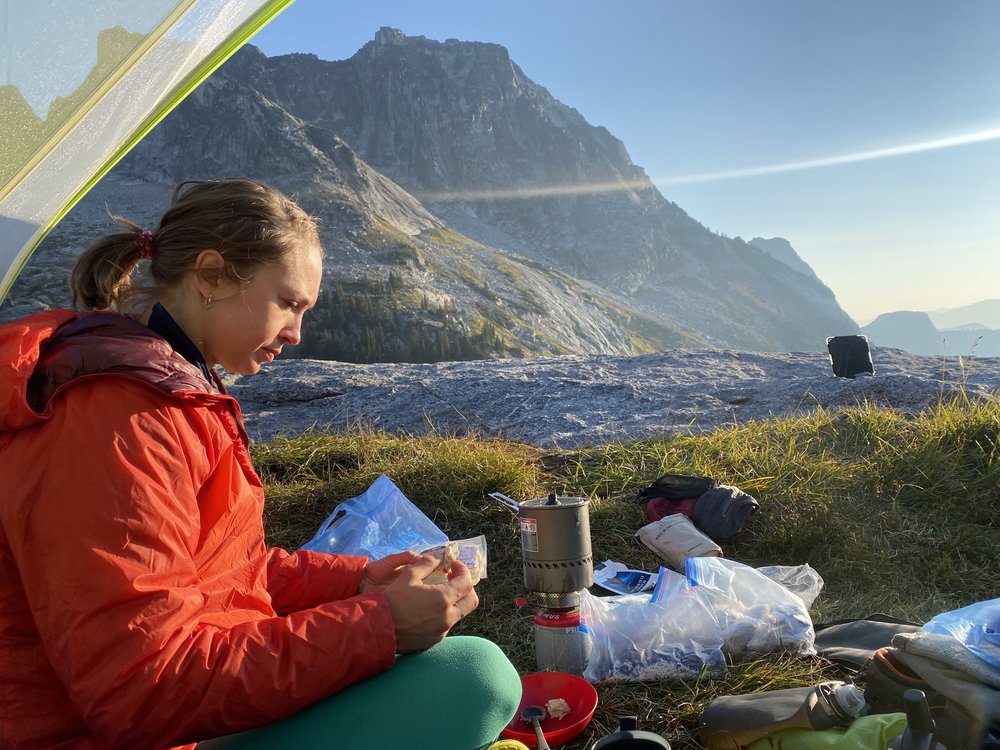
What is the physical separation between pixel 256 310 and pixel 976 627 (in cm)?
251

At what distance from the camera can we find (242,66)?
125375 millimetres

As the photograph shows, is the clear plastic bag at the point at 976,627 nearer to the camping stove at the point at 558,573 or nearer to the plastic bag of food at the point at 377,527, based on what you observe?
the camping stove at the point at 558,573

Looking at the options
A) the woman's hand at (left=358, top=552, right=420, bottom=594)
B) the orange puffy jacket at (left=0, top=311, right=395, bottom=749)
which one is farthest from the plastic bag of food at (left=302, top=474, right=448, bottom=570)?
the orange puffy jacket at (left=0, top=311, right=395, bottom=749)

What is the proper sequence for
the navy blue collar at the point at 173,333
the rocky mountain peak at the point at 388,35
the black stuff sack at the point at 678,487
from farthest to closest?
the rocky mountain peak at the point at 388,35 < the black stuff sack at the point at 678,487 < the navy blue collar at the point at 173,333

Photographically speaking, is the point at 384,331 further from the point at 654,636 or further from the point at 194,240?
the point at 194,240

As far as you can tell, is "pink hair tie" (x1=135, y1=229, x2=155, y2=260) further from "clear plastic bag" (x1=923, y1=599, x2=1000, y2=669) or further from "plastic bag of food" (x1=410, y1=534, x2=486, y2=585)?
"clear plastic bag" (x1=923, y1=599, x2=1000, y2=669)

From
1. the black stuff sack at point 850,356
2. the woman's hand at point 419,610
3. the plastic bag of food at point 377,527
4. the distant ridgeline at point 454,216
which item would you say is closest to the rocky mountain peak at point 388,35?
the distant ridgeline at point 454,216

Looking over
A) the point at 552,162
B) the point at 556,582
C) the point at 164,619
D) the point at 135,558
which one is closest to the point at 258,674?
the point at 164,619

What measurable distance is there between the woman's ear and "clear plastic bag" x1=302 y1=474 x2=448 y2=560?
8.01 ft

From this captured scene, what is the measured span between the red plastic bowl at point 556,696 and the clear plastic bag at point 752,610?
769 mm

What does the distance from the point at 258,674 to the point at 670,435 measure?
16.2 ft

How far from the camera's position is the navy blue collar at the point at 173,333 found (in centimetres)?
183

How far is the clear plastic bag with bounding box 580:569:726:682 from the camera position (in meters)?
3.05

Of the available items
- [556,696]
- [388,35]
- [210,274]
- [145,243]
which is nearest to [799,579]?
[556,696]
